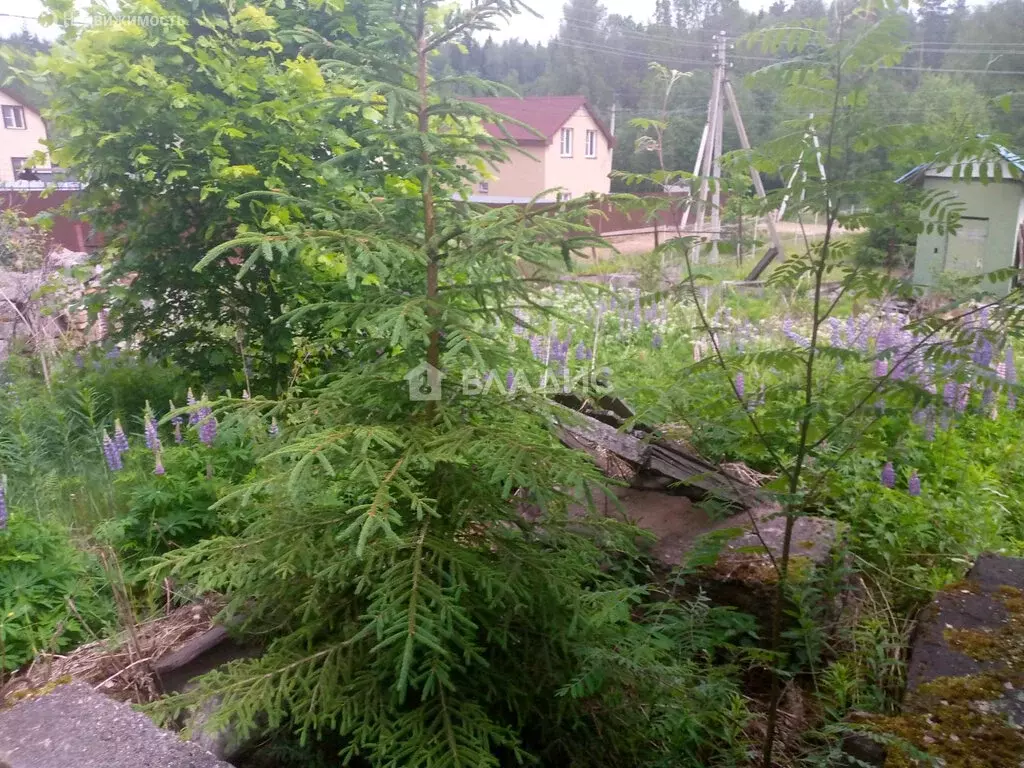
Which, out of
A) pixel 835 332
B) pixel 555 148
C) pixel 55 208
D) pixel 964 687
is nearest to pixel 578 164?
pixel 555 148

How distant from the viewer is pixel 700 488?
10.3ft

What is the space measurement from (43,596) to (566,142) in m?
2.47

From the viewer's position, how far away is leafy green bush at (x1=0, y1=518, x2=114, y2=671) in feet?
8.53

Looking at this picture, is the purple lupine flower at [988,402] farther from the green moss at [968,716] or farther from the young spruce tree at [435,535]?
the young spruce tree at [435,535]

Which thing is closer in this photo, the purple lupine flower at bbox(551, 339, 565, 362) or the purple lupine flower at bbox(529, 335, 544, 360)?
the purple lupine flower at bbox(551, 339, 565, 362)

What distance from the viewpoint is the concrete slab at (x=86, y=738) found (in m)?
1.82

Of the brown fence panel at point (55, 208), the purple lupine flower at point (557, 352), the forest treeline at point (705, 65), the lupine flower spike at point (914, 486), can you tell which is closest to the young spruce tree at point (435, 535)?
the forest treeline at point (705, 65)

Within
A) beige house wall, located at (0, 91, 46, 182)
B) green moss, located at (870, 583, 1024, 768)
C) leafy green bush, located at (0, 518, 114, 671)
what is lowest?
leafy green bush, located at (0, 518, 114, 671)

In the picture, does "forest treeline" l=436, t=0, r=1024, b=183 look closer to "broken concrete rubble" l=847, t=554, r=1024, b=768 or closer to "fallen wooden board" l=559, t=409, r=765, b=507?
Result: "fallen wooden board" l=559, t=409, r=765, b=507

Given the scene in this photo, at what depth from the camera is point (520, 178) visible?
272cm

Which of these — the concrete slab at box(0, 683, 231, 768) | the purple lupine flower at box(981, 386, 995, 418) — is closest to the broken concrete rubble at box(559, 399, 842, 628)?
the concrete slab at box(0, 683, 231, 768)

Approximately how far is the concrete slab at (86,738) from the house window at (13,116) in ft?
12.3

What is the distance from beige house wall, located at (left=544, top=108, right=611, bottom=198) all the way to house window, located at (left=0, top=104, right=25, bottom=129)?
3.59 m

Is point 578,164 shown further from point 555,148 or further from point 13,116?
point 13,116
